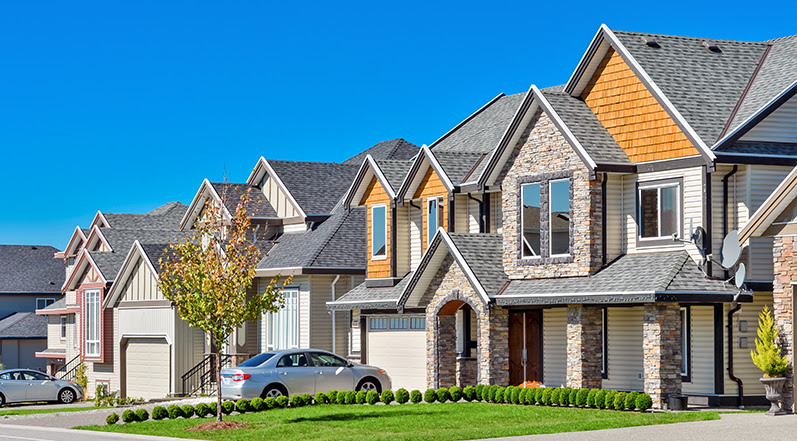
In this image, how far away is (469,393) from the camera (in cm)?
3005

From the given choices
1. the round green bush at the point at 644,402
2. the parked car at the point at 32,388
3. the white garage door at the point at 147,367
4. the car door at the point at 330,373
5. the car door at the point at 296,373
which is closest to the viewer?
the round green bush at the point at 644,402

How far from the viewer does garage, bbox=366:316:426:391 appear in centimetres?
3594

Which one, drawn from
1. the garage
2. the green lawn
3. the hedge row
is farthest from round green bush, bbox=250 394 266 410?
the garage

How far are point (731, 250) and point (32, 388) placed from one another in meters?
27.9

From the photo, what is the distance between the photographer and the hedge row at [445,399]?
87.1 ft

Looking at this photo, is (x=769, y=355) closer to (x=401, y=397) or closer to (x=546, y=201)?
(x=546, y=201)

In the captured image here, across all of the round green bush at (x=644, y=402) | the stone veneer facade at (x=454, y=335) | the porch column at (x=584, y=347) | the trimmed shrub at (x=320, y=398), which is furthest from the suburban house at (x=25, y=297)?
the round green bush at (x=644, y=402)

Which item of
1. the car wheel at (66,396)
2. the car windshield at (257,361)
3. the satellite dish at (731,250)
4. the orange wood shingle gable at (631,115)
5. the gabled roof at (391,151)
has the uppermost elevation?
the gabled roof at (391,151)

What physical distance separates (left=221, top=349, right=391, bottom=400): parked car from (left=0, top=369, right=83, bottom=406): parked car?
15722mm

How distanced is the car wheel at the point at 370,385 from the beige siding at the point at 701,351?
835 cm

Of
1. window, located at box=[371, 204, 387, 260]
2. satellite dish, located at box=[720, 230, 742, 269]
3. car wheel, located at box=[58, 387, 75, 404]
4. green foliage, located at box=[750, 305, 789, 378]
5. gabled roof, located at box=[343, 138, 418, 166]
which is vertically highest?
gabled roof, located at box=[343, 138, 418, 166]

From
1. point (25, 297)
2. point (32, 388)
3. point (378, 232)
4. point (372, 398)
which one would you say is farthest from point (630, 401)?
point (25, 297)

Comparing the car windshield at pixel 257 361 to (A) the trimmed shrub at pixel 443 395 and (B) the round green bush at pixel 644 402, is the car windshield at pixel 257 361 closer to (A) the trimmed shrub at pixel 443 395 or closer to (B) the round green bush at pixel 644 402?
(A) the trimmed shrub at pixel 443 395

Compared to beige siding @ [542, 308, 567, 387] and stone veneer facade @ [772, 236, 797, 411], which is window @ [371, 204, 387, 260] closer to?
beige siding @ [542, 308, 567, 387]
